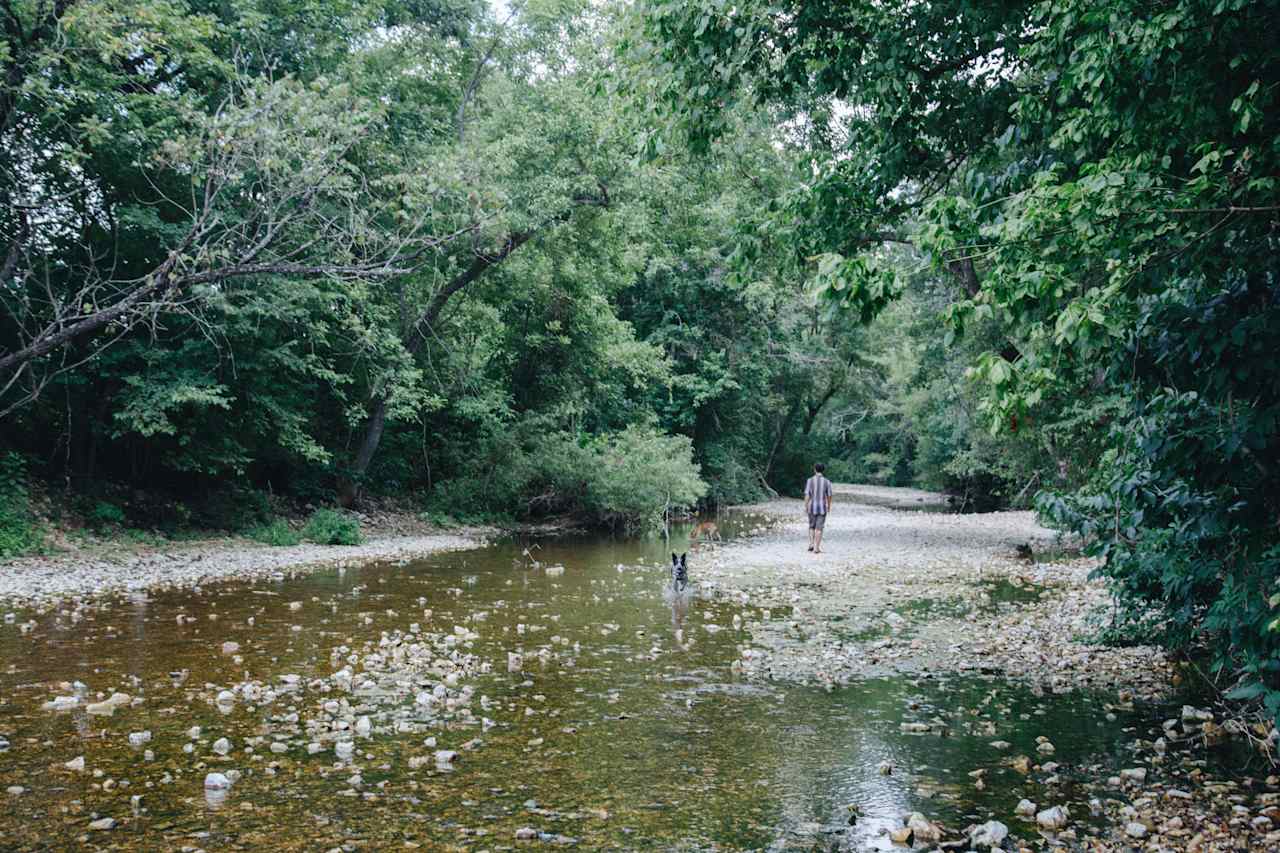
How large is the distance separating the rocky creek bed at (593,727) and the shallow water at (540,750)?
3 centimetres

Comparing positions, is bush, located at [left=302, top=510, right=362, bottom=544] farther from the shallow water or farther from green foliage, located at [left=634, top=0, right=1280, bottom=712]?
green foliage, located at [left=634, top=0, right=1280, bottom=712]

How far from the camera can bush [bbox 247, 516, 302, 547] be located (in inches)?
791

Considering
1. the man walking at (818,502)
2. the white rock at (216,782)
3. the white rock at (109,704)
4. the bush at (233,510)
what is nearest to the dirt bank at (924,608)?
the man walking at (818,502)

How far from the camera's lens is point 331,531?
20.8m

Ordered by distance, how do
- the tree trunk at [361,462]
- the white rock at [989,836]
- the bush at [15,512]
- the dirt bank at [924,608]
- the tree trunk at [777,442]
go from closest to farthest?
1. the white rock at [989,836]
2. the dirt bank at [924,608]
3. the bush at [15,512]
4. the tree trunk at [361,462]
5. the tree trunk at [777,442]

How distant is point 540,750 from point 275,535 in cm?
1589

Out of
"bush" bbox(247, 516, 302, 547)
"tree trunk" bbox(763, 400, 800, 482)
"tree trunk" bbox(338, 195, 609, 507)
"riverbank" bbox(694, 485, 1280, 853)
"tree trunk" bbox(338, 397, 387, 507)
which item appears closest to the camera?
"riverbank" bbox(694, 485, 1280, 853)

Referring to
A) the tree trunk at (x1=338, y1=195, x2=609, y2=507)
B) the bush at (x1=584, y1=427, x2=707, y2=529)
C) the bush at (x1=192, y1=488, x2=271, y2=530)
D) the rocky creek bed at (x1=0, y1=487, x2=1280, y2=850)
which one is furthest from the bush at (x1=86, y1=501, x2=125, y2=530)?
the bush at (x1=584, y1=427, x2=707, y2=529)

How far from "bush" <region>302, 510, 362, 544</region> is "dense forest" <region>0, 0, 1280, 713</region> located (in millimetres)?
1699

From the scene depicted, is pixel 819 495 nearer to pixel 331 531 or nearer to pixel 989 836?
pixel 331 531

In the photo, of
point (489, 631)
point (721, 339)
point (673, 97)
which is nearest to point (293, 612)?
point (489, 631)

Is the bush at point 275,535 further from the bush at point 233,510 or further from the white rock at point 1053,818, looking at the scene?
the white rock at point 1053,818

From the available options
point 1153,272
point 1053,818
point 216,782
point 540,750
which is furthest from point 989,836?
point 216,782

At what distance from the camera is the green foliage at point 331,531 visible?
2077cm
